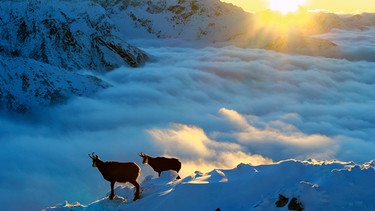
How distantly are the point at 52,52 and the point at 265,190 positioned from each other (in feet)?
398

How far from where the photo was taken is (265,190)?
64.5 feet

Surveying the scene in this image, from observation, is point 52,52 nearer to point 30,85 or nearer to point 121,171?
point 30,85

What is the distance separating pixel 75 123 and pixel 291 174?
10470 cm

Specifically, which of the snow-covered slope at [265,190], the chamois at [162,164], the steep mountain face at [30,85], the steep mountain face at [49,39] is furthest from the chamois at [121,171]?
the steep mountain face at [49,39]

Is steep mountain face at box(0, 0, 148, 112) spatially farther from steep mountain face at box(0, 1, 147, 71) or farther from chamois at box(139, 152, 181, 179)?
chamois at box(139, 152, 181, 179)

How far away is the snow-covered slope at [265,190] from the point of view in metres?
17.5

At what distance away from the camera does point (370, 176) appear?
1772 centimetres

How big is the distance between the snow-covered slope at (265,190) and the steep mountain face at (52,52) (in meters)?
76.7

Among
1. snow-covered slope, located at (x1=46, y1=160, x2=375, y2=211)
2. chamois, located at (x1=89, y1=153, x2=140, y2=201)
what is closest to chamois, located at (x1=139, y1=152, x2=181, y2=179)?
snow-covered slope, located at (x1=46, y1=160, x2=375, y2=211)

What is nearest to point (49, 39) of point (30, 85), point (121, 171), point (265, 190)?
point (30, 85)

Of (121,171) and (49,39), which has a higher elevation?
(49,39)

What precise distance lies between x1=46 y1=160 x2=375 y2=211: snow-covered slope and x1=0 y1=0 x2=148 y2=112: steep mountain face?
76.7 meters

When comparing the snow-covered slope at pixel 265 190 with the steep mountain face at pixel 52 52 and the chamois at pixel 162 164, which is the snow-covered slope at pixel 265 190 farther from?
the steep mountain face at pixel 52 52

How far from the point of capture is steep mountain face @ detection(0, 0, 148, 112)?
93.2m
